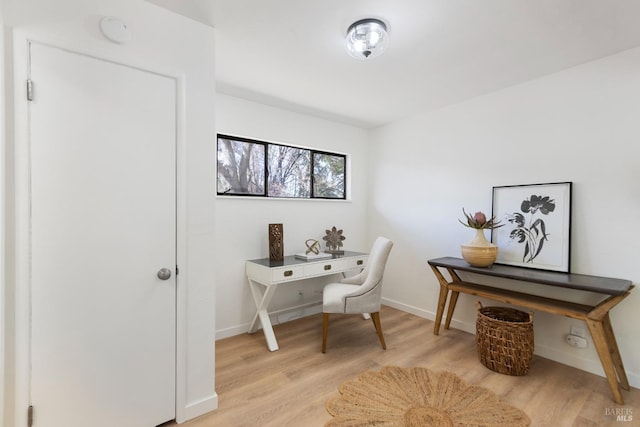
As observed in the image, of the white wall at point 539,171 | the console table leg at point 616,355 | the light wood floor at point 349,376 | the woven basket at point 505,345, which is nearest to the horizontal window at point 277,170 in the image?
the white wall at point 539,171

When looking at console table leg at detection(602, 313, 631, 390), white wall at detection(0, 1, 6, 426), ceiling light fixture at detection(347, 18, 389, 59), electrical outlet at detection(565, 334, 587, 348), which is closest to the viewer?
white wall at detection(0, 1, 6, 426)

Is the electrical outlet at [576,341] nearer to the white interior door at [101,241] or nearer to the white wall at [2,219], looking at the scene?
the white interior door at [101,241]

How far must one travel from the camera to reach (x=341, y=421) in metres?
1.71

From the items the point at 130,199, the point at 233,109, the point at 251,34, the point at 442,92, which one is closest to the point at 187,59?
the point at 251,34

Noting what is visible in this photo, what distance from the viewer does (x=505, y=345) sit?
221cm

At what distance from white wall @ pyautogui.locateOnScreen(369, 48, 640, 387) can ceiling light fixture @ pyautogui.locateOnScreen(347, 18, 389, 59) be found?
1.62 meters

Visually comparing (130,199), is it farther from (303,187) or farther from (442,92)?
(442,92)

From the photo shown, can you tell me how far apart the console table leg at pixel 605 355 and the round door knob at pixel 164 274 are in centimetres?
269

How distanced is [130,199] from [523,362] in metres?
2.85

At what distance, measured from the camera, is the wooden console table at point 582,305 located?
189 centimetres

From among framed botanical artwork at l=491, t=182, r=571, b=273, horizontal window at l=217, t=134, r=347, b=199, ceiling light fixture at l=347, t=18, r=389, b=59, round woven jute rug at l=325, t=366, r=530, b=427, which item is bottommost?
round woven jute rug at l=325, t=366, r=530, b=427

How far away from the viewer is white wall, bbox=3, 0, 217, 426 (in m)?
1.40

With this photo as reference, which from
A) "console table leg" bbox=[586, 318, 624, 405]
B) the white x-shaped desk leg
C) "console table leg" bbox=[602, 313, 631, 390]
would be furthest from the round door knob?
"console table leg" bbox=[602, 313, 631, 390]

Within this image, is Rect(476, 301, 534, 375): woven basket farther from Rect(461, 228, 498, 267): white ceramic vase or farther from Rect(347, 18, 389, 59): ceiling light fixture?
Rect(347, 18, 389, 59): ceiling light fixture
